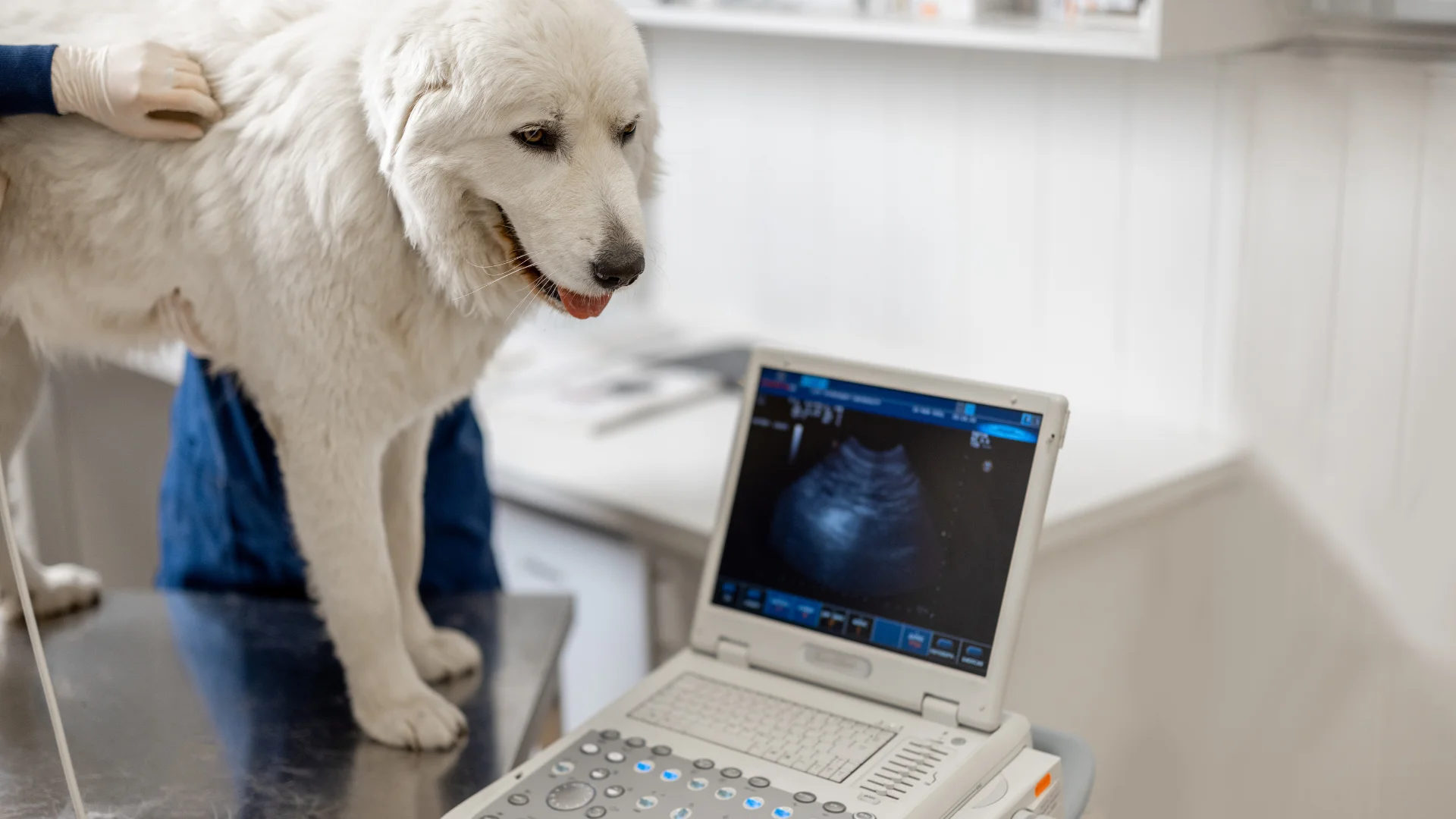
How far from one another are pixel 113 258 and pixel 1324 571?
1.47 metres

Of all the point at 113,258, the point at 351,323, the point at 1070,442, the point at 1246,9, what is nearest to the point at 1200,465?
the point at 1070,442

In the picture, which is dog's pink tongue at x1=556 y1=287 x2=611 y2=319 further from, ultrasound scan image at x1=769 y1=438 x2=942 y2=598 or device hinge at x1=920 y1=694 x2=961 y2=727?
device hinge at x1=920 y1=694 x2=961 y2=727

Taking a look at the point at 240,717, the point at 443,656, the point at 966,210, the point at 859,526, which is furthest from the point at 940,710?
the point at 966,210

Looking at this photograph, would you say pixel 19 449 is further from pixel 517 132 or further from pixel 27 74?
pixel 517 132

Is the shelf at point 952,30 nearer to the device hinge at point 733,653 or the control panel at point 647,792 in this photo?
the device hinge at point 733,653

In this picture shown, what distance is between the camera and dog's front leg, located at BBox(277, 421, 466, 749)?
1.18 m

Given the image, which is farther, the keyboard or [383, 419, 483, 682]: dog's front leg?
[383, 419, 483, 682]: dog's front leg

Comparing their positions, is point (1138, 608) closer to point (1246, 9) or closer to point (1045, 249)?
point (1045, 249)

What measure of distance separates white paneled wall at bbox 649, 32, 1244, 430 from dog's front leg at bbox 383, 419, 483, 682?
15.9 inches

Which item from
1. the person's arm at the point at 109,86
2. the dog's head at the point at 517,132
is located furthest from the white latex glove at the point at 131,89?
the dog's head at the point at 517,132

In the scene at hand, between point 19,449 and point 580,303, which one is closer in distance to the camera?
point 580,303

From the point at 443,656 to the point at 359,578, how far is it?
195 mm

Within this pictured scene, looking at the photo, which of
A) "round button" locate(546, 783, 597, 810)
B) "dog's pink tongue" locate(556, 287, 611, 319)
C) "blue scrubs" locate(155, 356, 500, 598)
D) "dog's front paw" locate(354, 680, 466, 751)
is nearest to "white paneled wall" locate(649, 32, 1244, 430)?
"blue scrubs" locate(155, 356, 500, 598)

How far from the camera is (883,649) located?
43.9 inches
